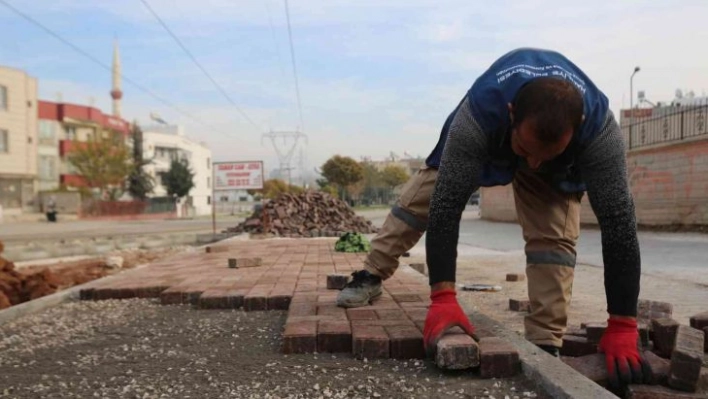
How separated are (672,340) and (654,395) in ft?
2.12

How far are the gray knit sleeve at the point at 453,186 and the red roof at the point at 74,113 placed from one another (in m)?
51.9

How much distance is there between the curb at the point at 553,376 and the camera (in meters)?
1.79

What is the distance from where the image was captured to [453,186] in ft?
7.34

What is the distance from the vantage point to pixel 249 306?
144 inches

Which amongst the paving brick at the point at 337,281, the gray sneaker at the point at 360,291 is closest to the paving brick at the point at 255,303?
the paving brick at the point at 337,281

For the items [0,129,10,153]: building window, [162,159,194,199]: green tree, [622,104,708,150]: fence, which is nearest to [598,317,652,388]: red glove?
[622,104,708,150]: fence

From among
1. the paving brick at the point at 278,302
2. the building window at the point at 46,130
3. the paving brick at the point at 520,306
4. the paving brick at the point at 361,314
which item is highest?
the building window at the point at 46,130

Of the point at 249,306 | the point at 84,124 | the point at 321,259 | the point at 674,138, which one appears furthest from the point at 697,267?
the point at 84,124

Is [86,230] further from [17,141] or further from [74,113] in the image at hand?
[74,113]

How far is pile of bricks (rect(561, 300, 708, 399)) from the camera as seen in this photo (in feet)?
6.42

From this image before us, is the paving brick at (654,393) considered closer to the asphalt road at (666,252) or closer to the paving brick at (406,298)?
the paving brick at (406,298)

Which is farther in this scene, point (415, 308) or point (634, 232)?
point (415, 308)

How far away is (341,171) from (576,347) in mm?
51816

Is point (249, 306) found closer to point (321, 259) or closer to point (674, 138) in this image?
point (321, 259)
